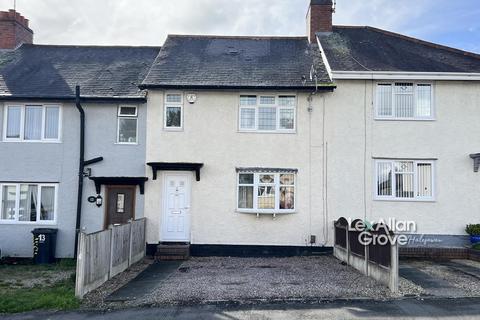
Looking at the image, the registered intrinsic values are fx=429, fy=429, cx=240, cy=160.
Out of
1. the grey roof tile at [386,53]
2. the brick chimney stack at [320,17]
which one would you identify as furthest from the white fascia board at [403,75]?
the brick chimney stack at [320,17]

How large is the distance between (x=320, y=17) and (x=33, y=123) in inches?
453

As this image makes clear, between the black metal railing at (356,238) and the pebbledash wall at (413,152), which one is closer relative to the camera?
the black metal railing at (356,238)

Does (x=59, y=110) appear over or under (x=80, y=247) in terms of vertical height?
over

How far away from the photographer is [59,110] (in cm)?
1431

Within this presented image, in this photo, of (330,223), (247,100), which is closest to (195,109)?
(247,100)

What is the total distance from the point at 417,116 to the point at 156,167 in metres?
8.60

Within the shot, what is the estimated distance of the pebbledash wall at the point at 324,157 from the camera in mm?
13656

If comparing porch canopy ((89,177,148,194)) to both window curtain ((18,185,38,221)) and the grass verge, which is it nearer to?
window curtain ((18,185,38,221))

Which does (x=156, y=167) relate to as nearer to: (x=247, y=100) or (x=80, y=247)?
(x=247, y=100)

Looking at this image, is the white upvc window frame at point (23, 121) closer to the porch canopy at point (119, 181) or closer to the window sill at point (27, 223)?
the porch canopy at point (119, 181)

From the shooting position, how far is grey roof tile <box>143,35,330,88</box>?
14.0m

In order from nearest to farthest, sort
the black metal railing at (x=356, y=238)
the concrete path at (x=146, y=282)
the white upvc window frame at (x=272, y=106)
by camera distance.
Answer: the concrete path at (x=146, y=282) < the black metal railing at (x=356, y=238) < the white upvc window frame at (x=272, y=106)

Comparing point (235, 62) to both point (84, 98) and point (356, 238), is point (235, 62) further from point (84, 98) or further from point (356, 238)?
point (356, 238)

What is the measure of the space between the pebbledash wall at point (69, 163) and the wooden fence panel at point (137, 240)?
797 millimetres
